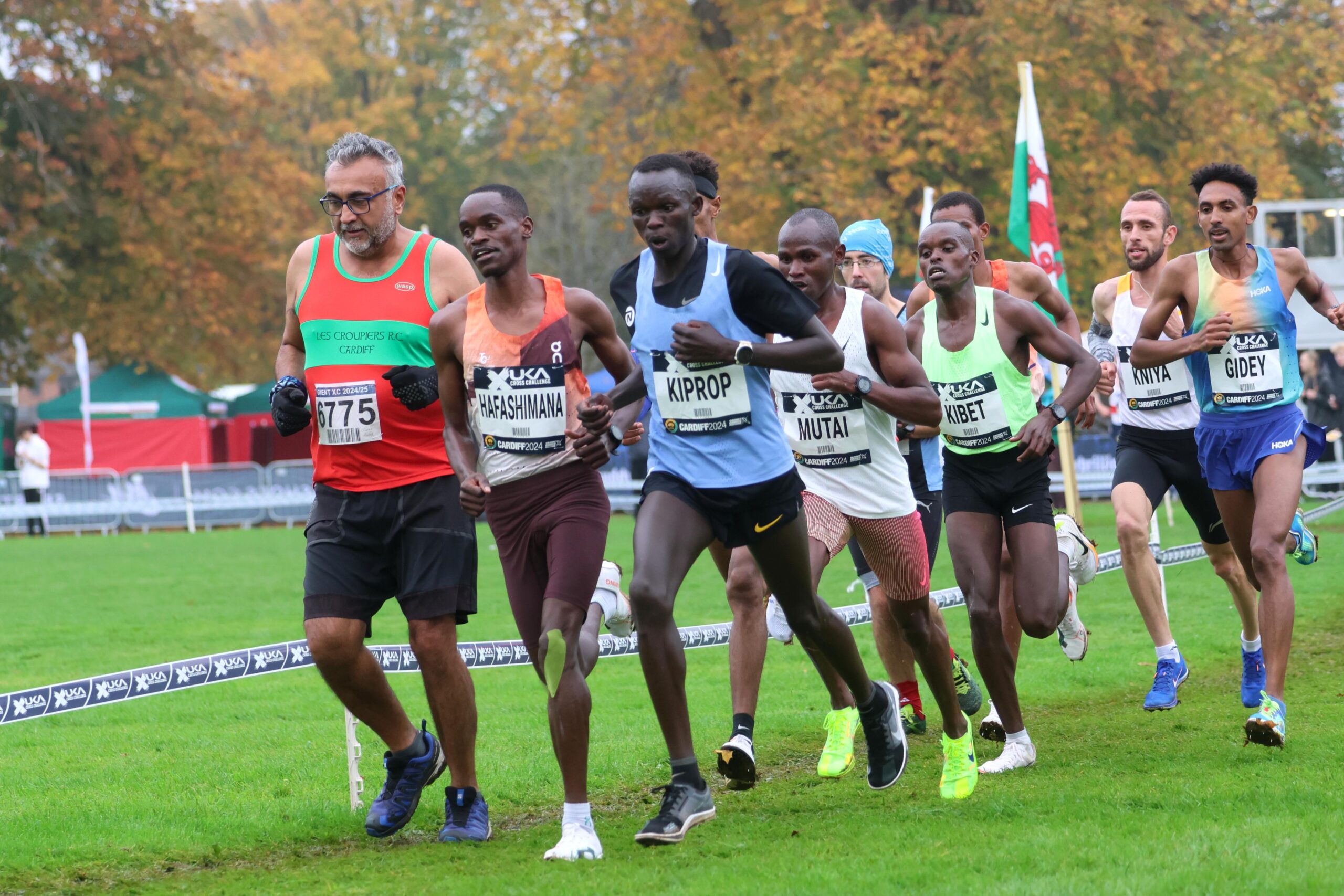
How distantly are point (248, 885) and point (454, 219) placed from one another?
50476mm

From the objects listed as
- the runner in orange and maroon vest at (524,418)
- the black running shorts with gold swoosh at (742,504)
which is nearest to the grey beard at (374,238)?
the runner in orange and maroon vest at (524,418)

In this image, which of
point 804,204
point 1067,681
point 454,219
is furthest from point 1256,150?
point 454,219

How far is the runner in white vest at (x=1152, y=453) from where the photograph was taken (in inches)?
365

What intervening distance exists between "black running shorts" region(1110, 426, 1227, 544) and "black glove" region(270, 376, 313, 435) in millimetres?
4891

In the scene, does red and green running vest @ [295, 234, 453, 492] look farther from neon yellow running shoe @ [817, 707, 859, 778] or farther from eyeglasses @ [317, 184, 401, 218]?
neon yellow running shoe @ [817, 707, 859, 778]

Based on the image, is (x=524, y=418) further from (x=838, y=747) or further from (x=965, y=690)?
(x=965, y=690)

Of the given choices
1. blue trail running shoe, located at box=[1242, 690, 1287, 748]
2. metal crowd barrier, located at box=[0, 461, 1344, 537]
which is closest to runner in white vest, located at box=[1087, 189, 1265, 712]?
blue trail running shoe, located at box=[1242, 690, 1287, 748]

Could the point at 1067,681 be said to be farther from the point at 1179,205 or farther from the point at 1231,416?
the point at 1179,205

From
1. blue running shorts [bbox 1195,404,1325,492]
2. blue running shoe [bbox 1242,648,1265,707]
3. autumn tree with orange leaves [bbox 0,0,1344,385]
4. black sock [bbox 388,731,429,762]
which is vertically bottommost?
blue running shoe [bbox 1242,648,1265,707]

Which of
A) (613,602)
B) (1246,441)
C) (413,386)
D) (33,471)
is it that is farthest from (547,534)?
(33,471)

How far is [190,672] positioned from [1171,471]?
5395 mm

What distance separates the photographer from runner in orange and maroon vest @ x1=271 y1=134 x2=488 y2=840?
6324 mm

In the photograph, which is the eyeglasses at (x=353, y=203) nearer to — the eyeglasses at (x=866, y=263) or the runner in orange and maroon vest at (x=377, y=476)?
the runner in orange and maroon vest at (x=377, y=476)

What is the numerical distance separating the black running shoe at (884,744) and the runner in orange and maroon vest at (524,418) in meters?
1.24
